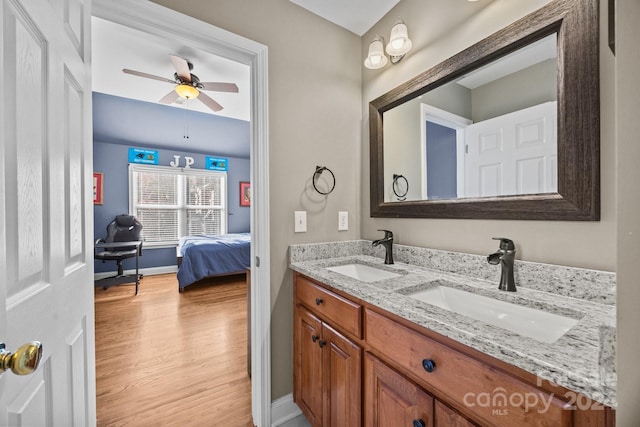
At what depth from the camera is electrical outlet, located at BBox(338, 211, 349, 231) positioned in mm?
1777

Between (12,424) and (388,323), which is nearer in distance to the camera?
(12,424)

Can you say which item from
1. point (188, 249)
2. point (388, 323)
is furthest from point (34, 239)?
point (188, 249)

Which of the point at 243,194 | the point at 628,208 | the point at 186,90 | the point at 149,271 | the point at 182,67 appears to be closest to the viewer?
the point at 628,208

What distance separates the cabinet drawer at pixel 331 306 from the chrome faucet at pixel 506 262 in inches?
21.8

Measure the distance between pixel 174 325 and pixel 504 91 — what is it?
128 inches

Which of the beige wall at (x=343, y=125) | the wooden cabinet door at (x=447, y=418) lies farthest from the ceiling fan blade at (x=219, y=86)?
the wooden cabinet door at (x=447, y=418)

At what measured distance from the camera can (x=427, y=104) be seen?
1491mm

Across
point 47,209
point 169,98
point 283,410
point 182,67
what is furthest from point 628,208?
point 169,98

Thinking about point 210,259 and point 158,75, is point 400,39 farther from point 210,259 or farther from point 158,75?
point 210,259

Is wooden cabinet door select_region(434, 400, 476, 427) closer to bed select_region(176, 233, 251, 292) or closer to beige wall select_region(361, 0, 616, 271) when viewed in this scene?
beige wall select_region(361, 0, 616, 271)

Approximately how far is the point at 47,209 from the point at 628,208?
1218mm

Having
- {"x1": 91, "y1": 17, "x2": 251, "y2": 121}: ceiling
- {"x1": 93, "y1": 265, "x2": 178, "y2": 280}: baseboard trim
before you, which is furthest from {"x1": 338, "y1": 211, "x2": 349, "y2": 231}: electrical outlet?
{"x1": 93, "y1": 265, "x2": 178, "y2": 280}: baseboard trim

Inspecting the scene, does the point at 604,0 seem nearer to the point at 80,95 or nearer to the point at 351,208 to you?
the point at 351,208

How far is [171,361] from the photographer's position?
6.78 ft
